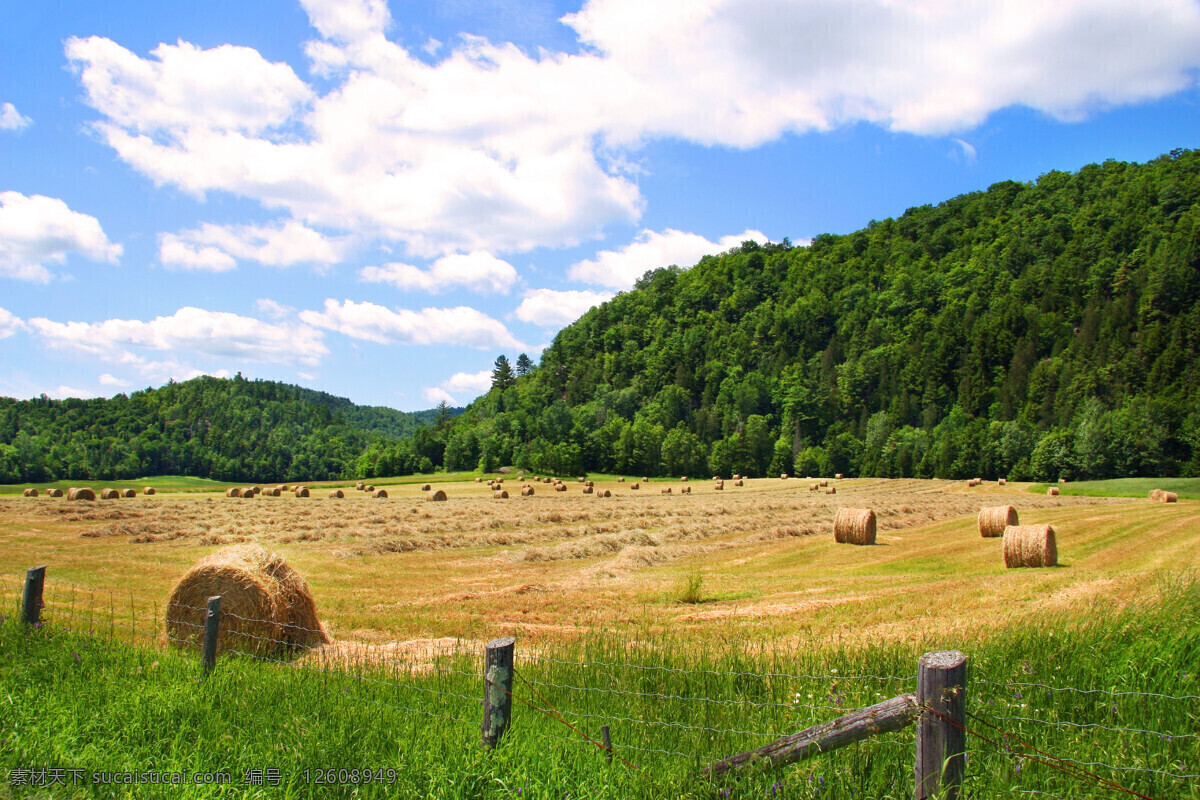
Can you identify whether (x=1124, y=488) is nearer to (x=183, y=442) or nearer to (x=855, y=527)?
(x=855, y=527)

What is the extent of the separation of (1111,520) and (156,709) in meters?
31.3

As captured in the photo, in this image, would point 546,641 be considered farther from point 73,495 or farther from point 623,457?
point 623,457

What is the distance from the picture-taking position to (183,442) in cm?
14400

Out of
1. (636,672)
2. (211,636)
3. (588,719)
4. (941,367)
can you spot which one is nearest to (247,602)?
(211,636)

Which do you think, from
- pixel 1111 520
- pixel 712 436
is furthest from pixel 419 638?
pixel 712 436

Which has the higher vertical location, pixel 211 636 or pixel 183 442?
pixel 183 442

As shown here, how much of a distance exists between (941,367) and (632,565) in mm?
133977

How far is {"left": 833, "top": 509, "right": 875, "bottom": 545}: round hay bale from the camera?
25.3 m

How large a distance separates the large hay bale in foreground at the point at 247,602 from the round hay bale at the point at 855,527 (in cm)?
1964

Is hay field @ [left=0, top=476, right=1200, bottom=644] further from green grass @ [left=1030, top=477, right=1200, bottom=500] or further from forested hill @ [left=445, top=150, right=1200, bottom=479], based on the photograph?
forested hill @ [left=445, top=150, right=1200, bottom=479]

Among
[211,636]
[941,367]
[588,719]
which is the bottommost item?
[588,719]

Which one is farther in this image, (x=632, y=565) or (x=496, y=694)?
(x=632, y=565)

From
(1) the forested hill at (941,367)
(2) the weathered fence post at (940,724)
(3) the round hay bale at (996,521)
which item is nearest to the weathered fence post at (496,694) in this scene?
(2) the weathered fence post at (940,724)

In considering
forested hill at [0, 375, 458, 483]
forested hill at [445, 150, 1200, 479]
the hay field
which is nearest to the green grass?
forested hill at [445, 150, 1200, 479]
